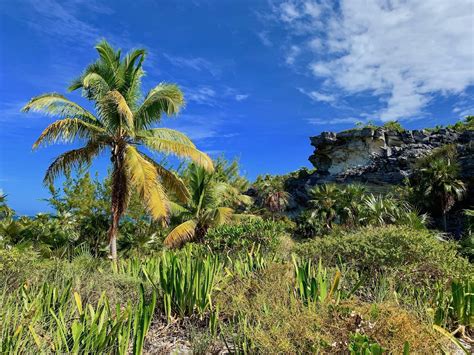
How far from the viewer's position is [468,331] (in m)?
4.57

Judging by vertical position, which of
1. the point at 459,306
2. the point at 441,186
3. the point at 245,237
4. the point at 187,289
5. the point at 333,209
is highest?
the point at 441,186

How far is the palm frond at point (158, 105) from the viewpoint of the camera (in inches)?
581

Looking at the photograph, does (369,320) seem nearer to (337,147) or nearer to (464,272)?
(464,272)

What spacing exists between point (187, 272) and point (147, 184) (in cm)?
873

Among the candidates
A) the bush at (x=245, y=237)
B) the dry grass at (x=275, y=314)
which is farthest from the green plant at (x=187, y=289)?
the bush at (x=245, y=237)

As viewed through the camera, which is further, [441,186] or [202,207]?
[441,186]

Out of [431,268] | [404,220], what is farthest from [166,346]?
[404,220]

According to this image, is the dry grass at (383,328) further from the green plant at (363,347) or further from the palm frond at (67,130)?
the palm frond at (67,130)

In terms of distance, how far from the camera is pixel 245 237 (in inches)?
498

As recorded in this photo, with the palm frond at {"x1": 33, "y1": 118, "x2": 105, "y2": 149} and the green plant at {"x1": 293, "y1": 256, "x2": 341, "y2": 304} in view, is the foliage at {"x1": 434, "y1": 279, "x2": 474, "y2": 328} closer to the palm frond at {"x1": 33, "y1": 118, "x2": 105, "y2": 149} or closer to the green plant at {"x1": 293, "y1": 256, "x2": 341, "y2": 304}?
the green plant at {"x1": 293, "y1": 256, "x2": 341, "y2": 304}

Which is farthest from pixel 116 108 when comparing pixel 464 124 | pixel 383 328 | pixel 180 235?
pixel 464 124

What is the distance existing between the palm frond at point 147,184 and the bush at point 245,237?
7.06 feet

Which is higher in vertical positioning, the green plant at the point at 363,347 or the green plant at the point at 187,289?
the green plant at the point at 187,289

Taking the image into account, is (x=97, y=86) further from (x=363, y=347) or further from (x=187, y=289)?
(x=363, y=347)
